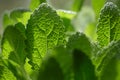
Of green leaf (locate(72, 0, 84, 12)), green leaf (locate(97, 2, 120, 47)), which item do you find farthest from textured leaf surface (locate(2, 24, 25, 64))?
green leaf (locate(72, 0, 84, 12))

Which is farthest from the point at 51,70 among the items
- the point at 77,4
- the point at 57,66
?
the point at 77,4

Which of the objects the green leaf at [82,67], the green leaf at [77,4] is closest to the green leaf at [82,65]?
the green leaf at [82,67]

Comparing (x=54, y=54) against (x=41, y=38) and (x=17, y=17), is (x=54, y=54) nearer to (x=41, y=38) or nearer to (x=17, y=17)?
(x=41, y=38)

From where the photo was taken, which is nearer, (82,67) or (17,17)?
(82,67)

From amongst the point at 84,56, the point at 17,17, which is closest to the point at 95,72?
the point at 84,56

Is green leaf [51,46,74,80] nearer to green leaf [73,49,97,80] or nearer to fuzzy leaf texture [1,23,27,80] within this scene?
green leaf [73,49,97,80]

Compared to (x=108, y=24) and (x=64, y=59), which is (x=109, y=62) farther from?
(x=108, y=24)

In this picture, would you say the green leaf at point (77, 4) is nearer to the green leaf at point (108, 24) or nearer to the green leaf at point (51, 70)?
the green leaf at point (108, 24)
